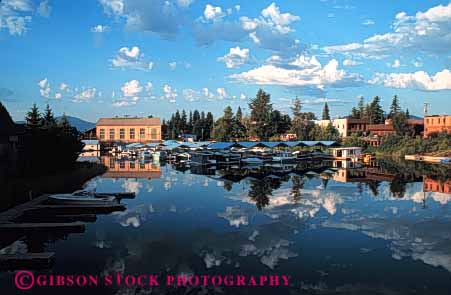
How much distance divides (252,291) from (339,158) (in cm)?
6250

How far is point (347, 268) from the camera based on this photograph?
44.0 feet

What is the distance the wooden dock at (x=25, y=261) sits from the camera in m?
12.9

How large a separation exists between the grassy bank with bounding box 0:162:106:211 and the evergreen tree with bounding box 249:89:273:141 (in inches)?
2534

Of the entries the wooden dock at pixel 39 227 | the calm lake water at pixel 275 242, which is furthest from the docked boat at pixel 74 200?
the wooden dock at pixel 39 227

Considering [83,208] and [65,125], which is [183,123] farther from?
[83,208]

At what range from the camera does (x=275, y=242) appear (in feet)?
54.4

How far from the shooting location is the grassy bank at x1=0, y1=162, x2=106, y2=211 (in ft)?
74.0

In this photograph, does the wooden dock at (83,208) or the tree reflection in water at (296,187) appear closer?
the wooden dock at (83,208)

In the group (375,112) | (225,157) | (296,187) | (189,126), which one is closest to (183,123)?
(189,126)

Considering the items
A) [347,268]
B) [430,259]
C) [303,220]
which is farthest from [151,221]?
[430,259]

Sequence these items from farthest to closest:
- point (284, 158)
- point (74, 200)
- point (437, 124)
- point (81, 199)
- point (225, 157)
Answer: point (437, 124), point (225, 157), point (284, 158), point (81, 199), point (74, 200)

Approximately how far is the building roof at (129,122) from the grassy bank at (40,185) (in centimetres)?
7863

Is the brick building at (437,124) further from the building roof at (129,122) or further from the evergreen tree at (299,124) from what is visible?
the building roof at (129,122)

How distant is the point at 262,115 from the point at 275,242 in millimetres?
86506
